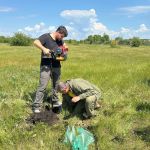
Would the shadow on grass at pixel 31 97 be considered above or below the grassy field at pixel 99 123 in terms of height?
above

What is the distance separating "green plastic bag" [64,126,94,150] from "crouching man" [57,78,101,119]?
1.22 metres

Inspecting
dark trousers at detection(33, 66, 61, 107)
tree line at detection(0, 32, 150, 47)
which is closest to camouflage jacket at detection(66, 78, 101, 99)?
dark trousers at detection(33, 66, 61, 107)

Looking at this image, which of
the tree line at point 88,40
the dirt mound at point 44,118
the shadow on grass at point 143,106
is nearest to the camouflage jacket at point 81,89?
the dirt mound at point 44,118

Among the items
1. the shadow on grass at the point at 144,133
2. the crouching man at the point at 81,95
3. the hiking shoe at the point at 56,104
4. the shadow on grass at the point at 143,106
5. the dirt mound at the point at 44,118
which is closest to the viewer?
→ the shadow on grass at the point at 144,133

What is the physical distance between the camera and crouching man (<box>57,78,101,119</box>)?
27.6 ft

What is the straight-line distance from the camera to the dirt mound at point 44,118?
8250 mm

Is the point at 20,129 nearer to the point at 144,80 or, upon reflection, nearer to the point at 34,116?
the point at 34,116

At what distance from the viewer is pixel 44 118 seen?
834 centimetres

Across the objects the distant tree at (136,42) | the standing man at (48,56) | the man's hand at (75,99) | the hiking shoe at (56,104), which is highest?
the standing man at (48,56)

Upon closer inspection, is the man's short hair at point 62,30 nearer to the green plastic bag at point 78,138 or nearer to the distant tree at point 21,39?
the green plastic bag at point 78,138

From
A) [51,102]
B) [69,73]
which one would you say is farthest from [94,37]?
[51,102]

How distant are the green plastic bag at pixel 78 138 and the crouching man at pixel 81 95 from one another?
1216 mm

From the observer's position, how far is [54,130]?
26.0 ft

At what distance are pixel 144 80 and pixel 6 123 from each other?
6354 millimetres
